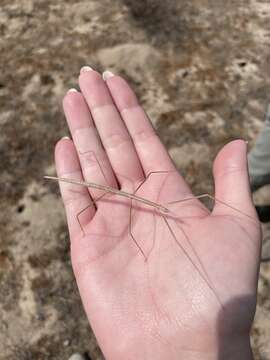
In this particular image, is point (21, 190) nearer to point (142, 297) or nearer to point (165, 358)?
point (142, 297)

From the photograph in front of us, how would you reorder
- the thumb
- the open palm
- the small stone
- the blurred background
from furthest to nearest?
the blurred background
the small stone
the thumb
the open palm

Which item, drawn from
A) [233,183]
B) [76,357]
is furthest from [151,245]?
[76,357]

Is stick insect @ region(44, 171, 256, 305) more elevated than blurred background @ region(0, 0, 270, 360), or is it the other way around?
stick insect @ region(44, 171, 256, 305)

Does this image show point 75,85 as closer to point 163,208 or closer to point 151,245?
point 163,208

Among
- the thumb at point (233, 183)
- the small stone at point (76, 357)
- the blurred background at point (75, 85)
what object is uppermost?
the thumb at point (233, 183)

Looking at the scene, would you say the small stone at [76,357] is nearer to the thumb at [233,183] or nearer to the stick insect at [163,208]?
the stick insect at [163,208]

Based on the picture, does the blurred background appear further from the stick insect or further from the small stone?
the stick insect

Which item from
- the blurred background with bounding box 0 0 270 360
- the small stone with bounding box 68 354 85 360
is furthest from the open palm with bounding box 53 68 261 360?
the blurred background with bounding box 0 0 270 360

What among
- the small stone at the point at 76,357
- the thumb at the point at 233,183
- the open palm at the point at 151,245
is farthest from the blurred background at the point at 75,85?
the thumb at the point at 233,183

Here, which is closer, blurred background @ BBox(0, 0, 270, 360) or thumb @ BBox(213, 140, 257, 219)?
thumb @ BBox(213, 140, 257, 219)
